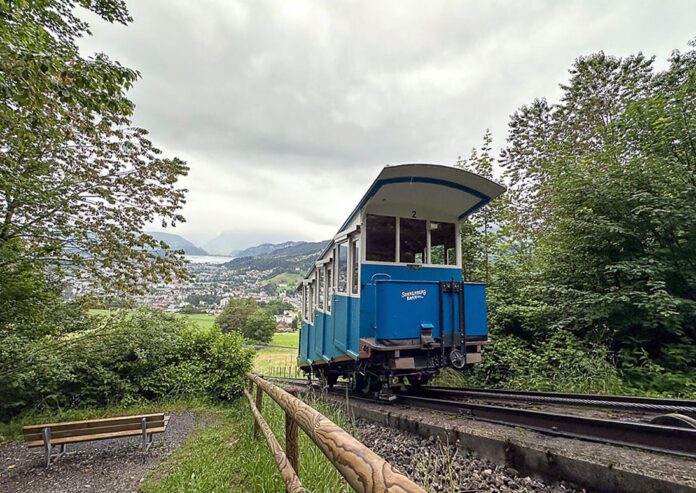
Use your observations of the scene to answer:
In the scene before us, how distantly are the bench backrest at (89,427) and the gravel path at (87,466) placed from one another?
375mm

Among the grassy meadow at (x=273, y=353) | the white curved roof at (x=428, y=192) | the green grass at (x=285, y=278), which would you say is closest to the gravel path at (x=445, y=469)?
the white curved roof at (x=428, y=192)

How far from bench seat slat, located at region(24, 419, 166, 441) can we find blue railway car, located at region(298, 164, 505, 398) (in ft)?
10.2

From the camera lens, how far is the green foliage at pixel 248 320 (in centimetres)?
3316

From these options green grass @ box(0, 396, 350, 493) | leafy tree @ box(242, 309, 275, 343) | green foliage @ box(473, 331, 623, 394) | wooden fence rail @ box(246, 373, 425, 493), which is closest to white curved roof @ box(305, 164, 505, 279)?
green foliage @ box(473, 331, 623, 394)

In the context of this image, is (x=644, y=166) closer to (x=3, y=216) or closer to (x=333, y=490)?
(x=333, y=490)

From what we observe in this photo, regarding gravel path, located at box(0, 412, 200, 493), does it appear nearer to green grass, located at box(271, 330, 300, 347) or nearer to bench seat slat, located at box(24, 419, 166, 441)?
bench seat slat, located at box(24, 419, 166, 441)

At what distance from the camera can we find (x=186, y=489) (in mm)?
3238

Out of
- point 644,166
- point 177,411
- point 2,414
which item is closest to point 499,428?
point 644,166

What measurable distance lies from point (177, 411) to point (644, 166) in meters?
10.5

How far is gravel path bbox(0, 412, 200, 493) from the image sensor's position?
402 centimetres

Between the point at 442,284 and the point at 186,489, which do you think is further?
the point at 442,284

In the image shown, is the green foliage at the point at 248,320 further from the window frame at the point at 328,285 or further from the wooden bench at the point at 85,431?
the wooden bench at the point at 85,431

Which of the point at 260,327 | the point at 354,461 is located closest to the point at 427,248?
the point at 354,461

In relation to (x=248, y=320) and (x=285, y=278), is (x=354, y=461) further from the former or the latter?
(x=285, y=278)
